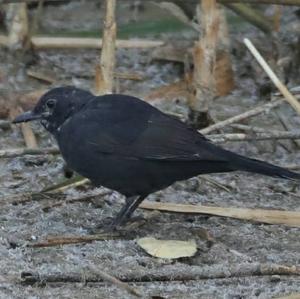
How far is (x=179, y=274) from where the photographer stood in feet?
13.0

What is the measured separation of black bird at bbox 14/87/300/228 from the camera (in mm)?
4504

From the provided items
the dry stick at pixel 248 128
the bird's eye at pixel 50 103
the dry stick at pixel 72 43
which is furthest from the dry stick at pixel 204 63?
the dry stick at pixel 72 43

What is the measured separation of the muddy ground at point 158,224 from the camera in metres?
3.95

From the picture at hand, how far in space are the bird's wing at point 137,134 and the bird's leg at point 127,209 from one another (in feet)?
0.86

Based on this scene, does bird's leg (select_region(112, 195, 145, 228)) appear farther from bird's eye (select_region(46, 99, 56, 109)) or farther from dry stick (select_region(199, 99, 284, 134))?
dry stick (select_region(199, 99, 284, 134))

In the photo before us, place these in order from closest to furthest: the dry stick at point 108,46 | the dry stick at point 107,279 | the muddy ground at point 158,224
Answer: the dry stick at point 107,279
the muddy ground at point 158,224
the dry stick at point 108,46

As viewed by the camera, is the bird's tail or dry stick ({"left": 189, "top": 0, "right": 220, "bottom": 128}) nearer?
the bird's tail

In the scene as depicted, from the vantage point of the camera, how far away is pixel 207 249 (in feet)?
14.5

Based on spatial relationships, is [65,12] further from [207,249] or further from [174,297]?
[174,297]

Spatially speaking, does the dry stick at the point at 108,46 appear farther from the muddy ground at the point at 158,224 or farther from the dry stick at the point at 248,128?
the dry stick at the point at 248,128

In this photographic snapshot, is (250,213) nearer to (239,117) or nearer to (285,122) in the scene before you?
(239,117)

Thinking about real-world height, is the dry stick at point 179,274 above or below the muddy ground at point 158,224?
above

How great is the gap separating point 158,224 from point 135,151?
1.30 feet

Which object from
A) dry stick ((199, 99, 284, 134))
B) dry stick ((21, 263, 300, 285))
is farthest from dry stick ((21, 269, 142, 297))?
dry stick ((199, 99, 284, 134))
